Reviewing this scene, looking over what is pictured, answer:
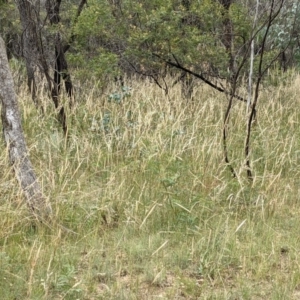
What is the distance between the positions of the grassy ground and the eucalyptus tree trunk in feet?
0.28

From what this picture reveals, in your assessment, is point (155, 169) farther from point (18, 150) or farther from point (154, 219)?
point (18, 150)

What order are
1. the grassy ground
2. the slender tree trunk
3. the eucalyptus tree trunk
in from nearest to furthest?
1. the grassy ground
2. the eucalyptus tree trunk
3. the slender tree trunk

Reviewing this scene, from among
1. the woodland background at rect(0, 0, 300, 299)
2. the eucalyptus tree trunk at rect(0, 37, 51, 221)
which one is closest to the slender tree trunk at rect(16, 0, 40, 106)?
the woodland background at rect(0, 0, 300, 299)

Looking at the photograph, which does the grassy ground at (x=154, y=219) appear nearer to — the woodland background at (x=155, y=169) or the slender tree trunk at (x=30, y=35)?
the woodland background at (x=155, y=169)

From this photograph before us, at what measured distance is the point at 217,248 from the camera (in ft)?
10.4

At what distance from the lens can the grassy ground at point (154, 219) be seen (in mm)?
2807

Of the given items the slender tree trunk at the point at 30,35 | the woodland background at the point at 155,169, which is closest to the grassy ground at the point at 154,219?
the woodland background at the point at 155,169

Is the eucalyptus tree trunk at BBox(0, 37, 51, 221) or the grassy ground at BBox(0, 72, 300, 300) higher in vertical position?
the eucalyptus tree trunk at BBox(0, 37, 51, 221)

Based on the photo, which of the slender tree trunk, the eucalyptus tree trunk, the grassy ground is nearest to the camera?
the grassy ground

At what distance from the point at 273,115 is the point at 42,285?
419cm

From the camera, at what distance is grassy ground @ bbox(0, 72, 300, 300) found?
2807 mm

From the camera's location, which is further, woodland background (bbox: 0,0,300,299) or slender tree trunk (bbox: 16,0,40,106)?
slender tree trunk (bbox: 16,0,40,106)

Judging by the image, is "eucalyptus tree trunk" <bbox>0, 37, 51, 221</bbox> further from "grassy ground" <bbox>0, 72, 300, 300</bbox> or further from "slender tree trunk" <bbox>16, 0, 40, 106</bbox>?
"slender tree trunk" <bbox>16, 0, 40, 106</bbox>

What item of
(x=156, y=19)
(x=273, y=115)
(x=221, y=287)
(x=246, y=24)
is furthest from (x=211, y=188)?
(x=246, y=24)
